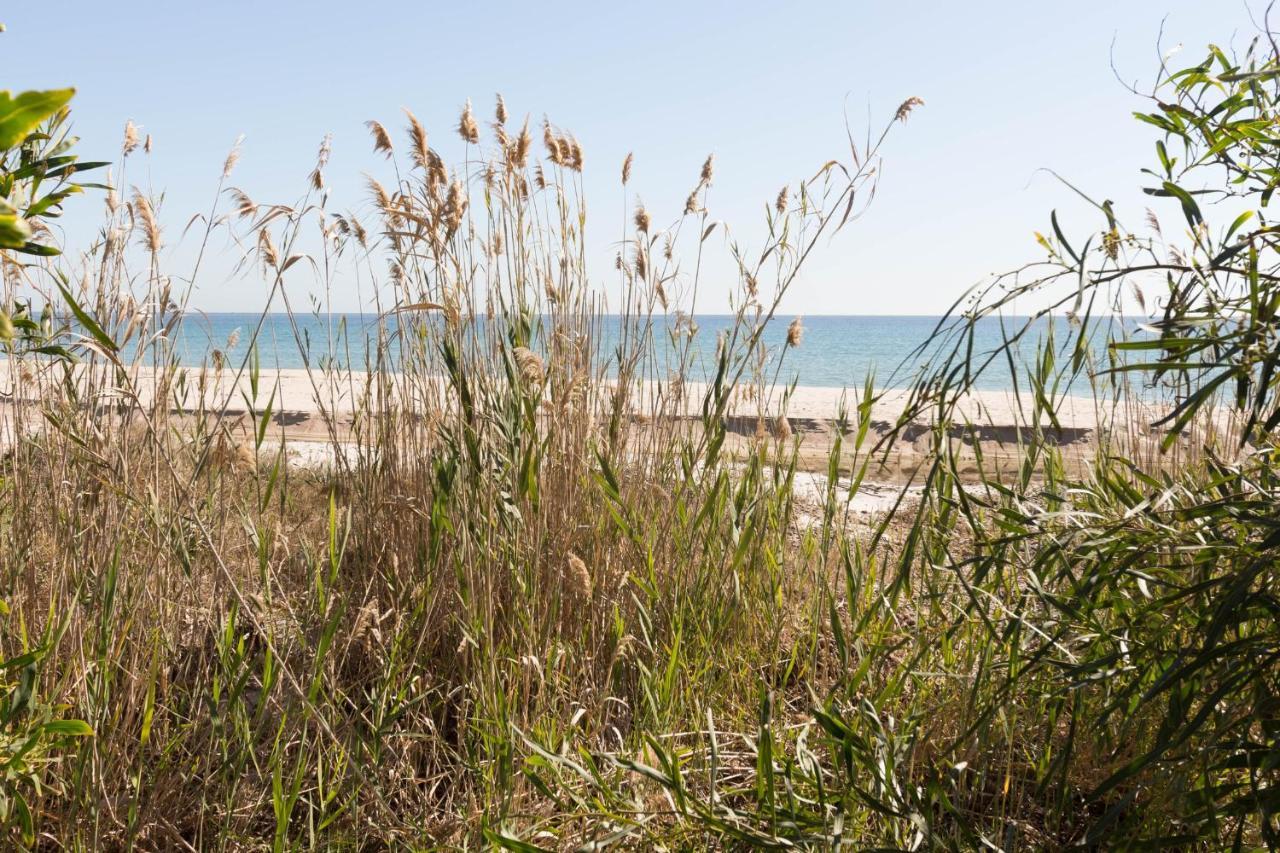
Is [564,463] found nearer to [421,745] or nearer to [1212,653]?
[421,745]

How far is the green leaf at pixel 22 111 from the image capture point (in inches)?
20.0

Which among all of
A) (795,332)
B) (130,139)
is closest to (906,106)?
(795,332)

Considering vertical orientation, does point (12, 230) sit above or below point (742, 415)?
above

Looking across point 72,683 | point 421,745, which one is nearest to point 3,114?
point 72,683

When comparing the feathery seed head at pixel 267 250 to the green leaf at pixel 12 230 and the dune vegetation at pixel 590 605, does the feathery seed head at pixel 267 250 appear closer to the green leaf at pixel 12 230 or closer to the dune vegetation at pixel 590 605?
the dune vegetation at pixel 590 605

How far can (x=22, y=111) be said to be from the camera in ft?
1.69

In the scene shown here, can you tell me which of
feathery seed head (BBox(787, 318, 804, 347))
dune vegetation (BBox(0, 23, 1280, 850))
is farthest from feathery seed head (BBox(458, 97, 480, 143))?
feathery seed head (BBox(787, 318, 804, 347))

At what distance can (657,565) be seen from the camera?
83.8 inches

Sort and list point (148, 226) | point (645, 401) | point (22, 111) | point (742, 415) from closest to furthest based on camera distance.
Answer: point (22, 111)
point (148, 226)
point (742, 415)
point (645, 401)

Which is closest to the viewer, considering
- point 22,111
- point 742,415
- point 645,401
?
point 22,111

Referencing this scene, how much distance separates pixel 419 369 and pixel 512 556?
0.73 m

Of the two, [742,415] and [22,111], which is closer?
[22,111]

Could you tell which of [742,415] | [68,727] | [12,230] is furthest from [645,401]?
[12,230]

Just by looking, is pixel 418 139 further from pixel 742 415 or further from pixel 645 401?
pixel 645 401
